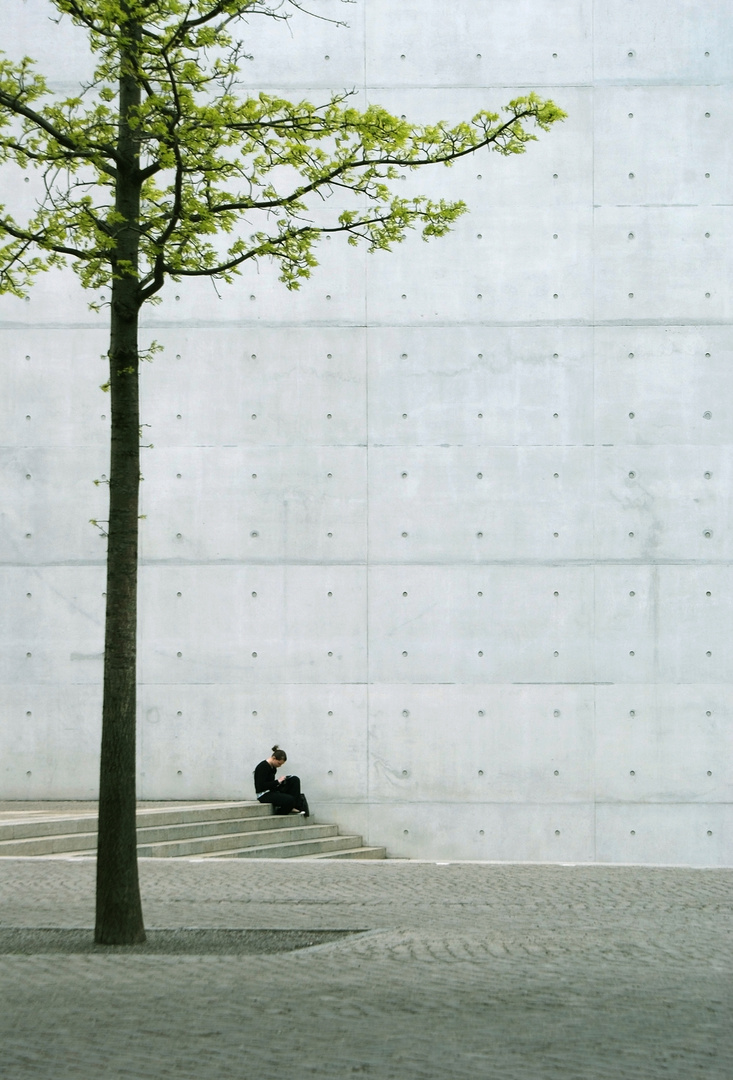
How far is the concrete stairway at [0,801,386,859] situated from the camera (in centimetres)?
1591

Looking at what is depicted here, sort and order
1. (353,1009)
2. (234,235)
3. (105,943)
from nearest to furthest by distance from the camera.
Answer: (353,1009), (105,943), (234,235)

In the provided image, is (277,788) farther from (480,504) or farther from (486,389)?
(486,389)

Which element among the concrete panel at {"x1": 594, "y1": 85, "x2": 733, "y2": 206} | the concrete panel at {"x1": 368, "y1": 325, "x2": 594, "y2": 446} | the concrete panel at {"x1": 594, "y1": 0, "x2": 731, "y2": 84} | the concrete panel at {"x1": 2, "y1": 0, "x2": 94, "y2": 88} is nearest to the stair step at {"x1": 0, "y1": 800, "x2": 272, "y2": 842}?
the concrete panel at {"x1": 368, "y1": 325, "x2": 594, "y2": 446}

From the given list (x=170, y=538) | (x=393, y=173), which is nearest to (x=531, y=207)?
(x=170, y=538)

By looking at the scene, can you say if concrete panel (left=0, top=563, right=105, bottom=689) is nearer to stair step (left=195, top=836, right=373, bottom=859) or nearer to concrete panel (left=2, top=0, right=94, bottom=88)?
stair step (left=195, top=836, right=373, bottom=859)

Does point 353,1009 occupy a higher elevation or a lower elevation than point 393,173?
lower

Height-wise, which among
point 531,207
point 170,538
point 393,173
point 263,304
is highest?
point 531,207

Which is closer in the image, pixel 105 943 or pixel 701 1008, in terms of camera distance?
pixel 701 1008

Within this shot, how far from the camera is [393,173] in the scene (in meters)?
9.69

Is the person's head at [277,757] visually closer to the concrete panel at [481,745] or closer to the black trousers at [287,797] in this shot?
the black trousers at [287,797]

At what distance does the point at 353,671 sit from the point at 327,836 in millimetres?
2286

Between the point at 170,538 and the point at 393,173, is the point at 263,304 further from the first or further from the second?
the point at 393,173

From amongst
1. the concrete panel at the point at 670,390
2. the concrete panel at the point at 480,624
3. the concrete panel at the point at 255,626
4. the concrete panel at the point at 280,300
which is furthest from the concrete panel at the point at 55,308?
the concrete panel at the point at 670,390

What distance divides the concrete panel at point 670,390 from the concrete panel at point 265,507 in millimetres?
3630
